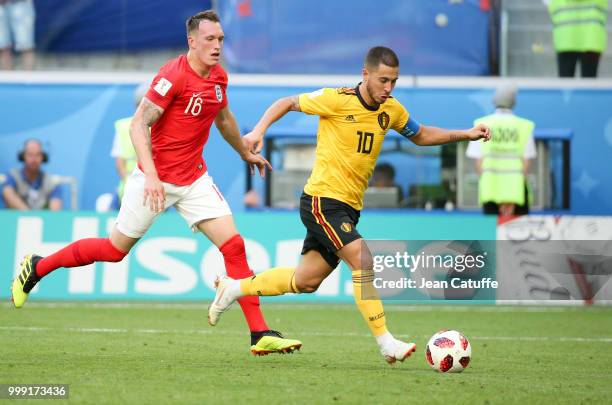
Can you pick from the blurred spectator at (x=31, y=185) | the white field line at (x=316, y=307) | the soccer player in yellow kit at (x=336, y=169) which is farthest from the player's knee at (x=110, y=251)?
the blurred spectator at (x=31, y=185)

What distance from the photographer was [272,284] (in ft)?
28.3

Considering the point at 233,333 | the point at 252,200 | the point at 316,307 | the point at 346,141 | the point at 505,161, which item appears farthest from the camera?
the point at 252,200

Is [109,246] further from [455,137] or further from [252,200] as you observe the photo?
[252,200]

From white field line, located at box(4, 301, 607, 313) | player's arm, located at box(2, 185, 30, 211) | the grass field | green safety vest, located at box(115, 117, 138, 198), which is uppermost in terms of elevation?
green safety vest, located at box(115, 117, 138, 198)

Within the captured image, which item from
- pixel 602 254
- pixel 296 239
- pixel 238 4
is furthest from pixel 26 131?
pixel 602 254

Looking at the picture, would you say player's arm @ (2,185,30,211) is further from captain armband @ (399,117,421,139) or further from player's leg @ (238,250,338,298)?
captain armband @ (399,117,421,139)

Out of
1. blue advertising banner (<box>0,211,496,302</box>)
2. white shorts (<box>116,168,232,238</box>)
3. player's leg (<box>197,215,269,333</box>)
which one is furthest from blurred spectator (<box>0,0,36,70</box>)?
player's leg (<box>197,215,269,333</box>)

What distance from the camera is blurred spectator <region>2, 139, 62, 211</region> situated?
16.1 metres

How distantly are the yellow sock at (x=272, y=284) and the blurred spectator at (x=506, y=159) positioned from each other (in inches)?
277

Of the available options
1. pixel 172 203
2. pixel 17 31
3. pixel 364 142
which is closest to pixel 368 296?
pixel 364 142

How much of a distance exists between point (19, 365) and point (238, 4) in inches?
396

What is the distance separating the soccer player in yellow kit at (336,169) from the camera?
8344 mm

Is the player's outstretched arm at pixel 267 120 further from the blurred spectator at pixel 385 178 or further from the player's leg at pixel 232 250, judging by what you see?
the blurred spectator at pixel 385 178

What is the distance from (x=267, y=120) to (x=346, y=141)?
21.0 inches
